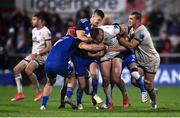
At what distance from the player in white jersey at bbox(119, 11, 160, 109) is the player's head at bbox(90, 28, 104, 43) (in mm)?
758

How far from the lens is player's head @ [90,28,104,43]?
670 inches

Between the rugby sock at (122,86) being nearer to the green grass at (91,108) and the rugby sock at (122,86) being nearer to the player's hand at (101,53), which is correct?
the green grass at (91,108)

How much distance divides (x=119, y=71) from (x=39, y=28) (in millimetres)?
4443

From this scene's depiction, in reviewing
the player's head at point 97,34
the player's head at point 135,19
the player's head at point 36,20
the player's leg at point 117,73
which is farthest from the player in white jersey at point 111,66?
the player's head at point 36,20

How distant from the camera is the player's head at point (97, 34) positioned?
17.0 metres

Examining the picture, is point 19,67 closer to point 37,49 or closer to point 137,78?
point 37,49

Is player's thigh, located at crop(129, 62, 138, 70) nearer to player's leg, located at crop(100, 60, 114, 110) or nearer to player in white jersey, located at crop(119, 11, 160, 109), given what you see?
player in white jersey, located at crop(119, 11, 160, 109)

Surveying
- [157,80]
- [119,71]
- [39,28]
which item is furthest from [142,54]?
[157,80]

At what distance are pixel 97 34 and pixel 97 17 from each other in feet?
2.16

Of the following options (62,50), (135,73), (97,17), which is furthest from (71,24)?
→ (62,50)

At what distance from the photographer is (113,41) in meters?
18.1

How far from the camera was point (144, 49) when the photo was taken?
713 inches

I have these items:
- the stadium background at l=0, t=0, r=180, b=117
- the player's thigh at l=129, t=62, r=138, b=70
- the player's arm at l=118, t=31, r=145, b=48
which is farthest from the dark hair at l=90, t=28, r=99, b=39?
the stadium background at l=0, t=0, r=180, b=117

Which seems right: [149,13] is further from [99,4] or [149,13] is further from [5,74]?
[5,74]
